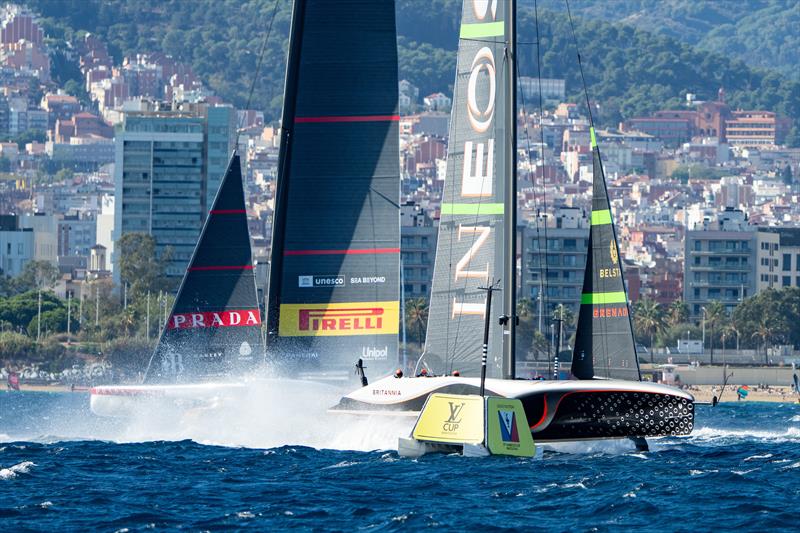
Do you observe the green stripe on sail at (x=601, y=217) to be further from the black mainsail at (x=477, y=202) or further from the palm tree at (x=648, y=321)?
the palm tree at (x=648, y=321)

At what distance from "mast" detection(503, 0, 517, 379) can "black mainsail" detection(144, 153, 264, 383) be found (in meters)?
7.53

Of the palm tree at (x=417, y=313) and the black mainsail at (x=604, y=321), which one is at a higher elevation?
the black mainsail at (x=604, y=321)

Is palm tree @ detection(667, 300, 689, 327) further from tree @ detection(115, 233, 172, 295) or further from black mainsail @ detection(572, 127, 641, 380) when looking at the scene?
black mainsail @ detection(572, 127, 641, 380)

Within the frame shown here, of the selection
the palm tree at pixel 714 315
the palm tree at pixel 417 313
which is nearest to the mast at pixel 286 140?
the palm tree at pixel 417 313

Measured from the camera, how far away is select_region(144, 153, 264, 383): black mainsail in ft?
137

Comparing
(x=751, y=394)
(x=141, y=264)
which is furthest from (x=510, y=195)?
(x=141, y=264)

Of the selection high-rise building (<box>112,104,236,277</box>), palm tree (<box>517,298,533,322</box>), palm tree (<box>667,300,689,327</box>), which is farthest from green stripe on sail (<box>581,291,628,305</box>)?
high-rise building (<box>112,104,236,277</box>)

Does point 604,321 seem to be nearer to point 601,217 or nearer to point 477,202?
point 601,217

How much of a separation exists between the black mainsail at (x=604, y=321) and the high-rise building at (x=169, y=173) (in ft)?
419

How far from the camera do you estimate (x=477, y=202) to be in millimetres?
36344

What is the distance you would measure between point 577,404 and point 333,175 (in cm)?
722

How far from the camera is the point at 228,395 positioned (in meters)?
39.8

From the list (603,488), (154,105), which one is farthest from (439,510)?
(154,105)

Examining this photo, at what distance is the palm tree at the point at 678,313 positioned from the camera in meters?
145
